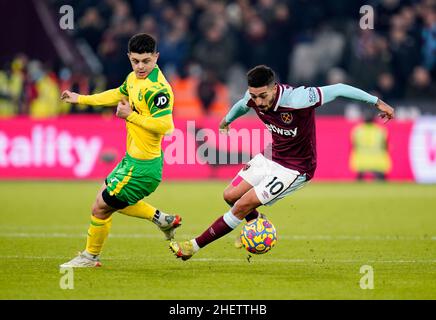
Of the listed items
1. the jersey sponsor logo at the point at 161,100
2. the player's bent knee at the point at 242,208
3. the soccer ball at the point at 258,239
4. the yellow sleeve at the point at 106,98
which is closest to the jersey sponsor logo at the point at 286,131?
the player's bent knee at the point at 242,208

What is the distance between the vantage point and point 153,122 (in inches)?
352

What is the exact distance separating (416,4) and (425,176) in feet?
16.9

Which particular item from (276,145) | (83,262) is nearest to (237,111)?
(276,145)

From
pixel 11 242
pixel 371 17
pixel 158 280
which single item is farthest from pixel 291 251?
pixel 371 17

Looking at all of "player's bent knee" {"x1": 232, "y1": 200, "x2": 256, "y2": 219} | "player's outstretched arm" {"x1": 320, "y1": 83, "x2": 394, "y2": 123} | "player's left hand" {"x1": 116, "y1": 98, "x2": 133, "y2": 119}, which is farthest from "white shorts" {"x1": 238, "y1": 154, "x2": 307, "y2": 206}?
"player's left hand" {"x1": 116, "y1": 98, "x2": 133, "y2": 119}

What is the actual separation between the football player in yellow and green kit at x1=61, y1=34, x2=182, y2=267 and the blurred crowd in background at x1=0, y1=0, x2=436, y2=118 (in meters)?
12.0

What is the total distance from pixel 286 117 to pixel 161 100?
46.5 inches

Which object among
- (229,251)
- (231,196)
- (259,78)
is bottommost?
(229,251)

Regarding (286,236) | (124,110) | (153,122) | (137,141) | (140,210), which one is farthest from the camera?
(286,236)

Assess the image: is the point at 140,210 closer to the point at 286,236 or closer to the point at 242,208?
the point at 242,208

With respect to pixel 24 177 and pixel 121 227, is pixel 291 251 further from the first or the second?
pixel 24 177

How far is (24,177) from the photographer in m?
19.8

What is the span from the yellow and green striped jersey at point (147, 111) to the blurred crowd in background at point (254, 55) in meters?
12.0
